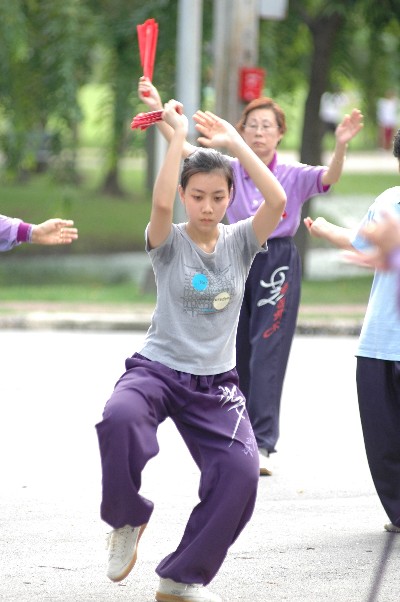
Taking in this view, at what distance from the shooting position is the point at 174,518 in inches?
253

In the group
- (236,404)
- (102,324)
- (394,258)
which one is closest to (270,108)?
(236,404)

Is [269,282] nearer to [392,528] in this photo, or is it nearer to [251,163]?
[392,528]

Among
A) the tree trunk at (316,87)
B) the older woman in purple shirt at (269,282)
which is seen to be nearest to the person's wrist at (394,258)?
the older woman in purple shirt at (269,282)

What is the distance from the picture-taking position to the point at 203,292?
16.4 ft

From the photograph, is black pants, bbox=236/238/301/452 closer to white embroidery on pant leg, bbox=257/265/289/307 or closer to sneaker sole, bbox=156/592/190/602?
white embroidery on pant leg, bbox=257/265/289/307

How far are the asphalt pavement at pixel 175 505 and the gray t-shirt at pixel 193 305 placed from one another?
2.96 feet

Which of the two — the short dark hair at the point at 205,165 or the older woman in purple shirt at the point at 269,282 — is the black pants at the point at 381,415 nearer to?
the short dark hair at the point at 205,165

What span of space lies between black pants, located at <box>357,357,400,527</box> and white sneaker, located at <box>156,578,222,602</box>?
116cm

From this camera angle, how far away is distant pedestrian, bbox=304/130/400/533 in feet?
18.9

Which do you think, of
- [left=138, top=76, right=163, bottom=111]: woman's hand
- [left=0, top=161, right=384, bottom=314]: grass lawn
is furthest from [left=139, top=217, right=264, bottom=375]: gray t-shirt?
[left=0, top=161, right=384, bottom=314]: grass lawn

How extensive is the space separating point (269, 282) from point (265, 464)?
936mm

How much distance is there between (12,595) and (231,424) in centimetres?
102

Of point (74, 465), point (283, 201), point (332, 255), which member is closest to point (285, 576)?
point (283, 201)

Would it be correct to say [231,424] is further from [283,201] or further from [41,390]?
[41,390]
